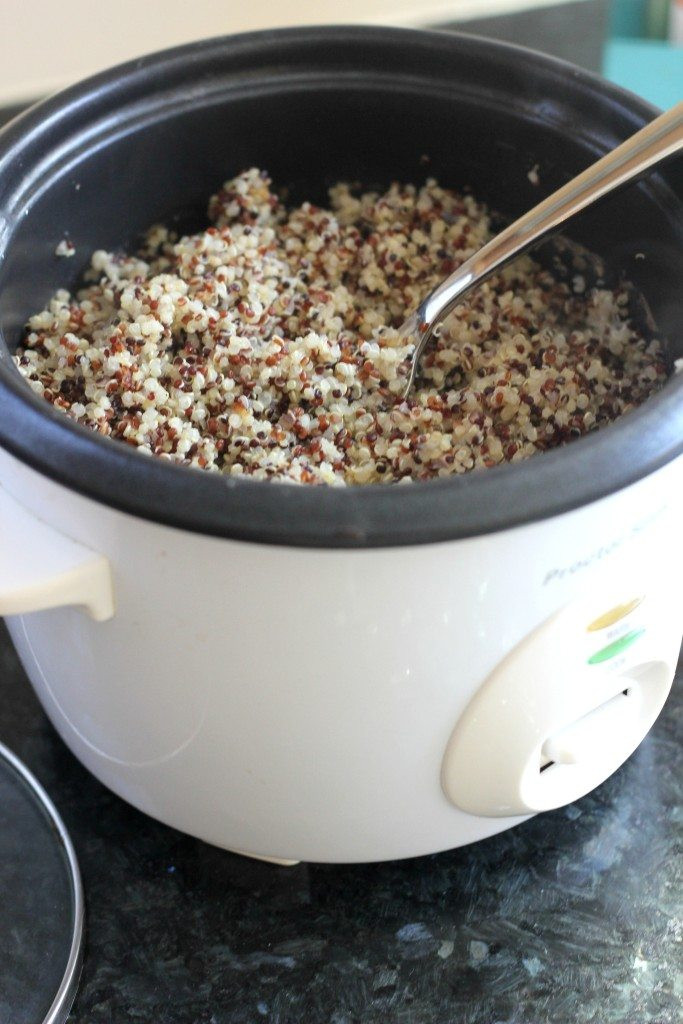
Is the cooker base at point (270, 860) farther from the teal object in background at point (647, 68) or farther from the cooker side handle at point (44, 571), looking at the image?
the teal object in background at point (647, 68)

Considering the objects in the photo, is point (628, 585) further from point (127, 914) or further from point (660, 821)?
point (127, 914)

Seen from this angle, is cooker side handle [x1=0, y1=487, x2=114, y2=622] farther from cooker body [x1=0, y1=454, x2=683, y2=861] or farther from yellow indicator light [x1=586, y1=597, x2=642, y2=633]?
yellow indicator light [x1=586, y1=597, x2=642, y2=633]

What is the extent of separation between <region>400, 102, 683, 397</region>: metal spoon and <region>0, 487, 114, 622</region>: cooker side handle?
1.03 ft

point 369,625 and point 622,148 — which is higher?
point 622,148

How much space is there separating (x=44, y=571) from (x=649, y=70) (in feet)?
4.45

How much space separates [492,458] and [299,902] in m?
0.33

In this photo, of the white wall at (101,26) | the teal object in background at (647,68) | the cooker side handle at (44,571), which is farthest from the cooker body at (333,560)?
the teal object in background at (647,68)

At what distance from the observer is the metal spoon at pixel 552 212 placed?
0.73 m

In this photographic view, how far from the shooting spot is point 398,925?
2.58 feet

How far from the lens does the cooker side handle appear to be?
0.59 metres

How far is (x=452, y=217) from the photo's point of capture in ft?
3.19

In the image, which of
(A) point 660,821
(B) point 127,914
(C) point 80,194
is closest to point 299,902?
(B) point 127,914

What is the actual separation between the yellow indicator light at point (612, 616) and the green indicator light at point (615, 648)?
0.02 metres

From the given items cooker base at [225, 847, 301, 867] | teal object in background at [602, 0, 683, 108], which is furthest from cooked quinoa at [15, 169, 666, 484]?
teal object in background at [602, 0, 683, 108]
